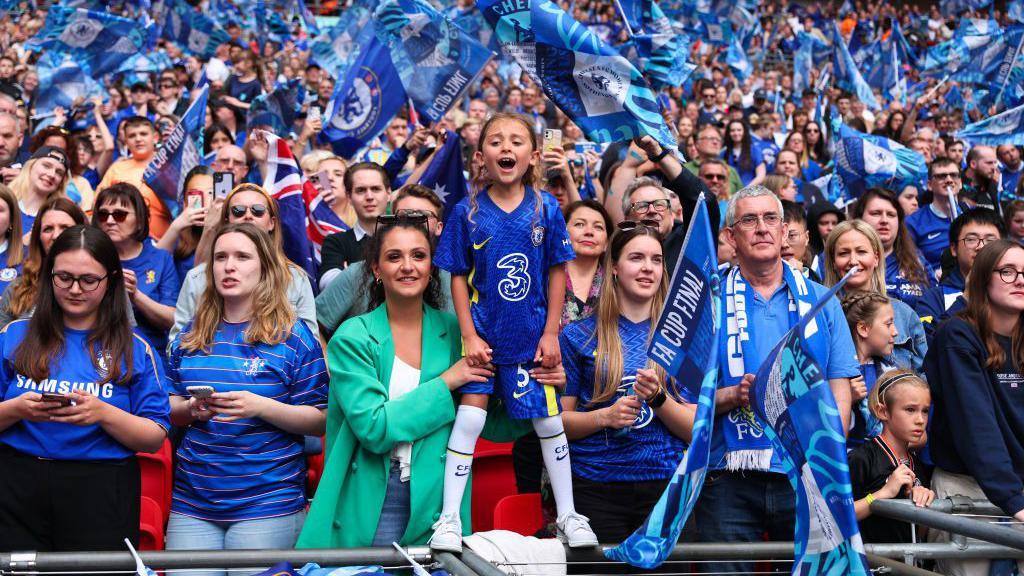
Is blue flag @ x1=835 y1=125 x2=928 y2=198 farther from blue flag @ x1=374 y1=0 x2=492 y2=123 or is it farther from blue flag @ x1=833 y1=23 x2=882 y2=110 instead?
blue flag @ x1=833 y1=23 x2=882 y2=110

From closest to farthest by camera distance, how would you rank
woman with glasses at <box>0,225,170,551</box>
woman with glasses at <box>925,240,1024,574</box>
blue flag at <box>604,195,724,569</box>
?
blue flag at <box>604,195,724,569</box>
woman with glasses at <box>0,225,170,551</box>
woman with glasses at <box>925,240,1024,574</box>

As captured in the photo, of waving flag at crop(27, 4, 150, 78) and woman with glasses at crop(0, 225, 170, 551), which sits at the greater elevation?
waving flag at crop(27, 4, 150, 78)

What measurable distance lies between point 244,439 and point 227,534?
348 mm

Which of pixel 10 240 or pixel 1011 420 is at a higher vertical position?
pixel 10 240

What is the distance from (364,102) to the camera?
7984 millimetres

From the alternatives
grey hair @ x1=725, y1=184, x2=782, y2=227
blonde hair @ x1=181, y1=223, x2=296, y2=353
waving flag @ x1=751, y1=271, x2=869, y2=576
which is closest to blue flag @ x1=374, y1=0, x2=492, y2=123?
blonde hair @ x1=181, y1=223, x2=296, y2=353

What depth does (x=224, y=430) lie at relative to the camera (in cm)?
421

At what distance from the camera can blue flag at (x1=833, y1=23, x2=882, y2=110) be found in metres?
13.6

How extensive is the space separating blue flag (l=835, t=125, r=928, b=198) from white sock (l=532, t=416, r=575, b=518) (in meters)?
5.90

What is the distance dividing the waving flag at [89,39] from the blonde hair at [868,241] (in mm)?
7630

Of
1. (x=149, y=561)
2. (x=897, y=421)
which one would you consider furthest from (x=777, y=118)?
(x=149, y=561)

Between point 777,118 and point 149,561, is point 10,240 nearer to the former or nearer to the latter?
point 149,561

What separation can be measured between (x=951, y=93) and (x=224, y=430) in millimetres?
14795

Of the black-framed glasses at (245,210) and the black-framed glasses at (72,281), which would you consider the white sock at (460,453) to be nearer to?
the black-framed glasses at (72,281)
